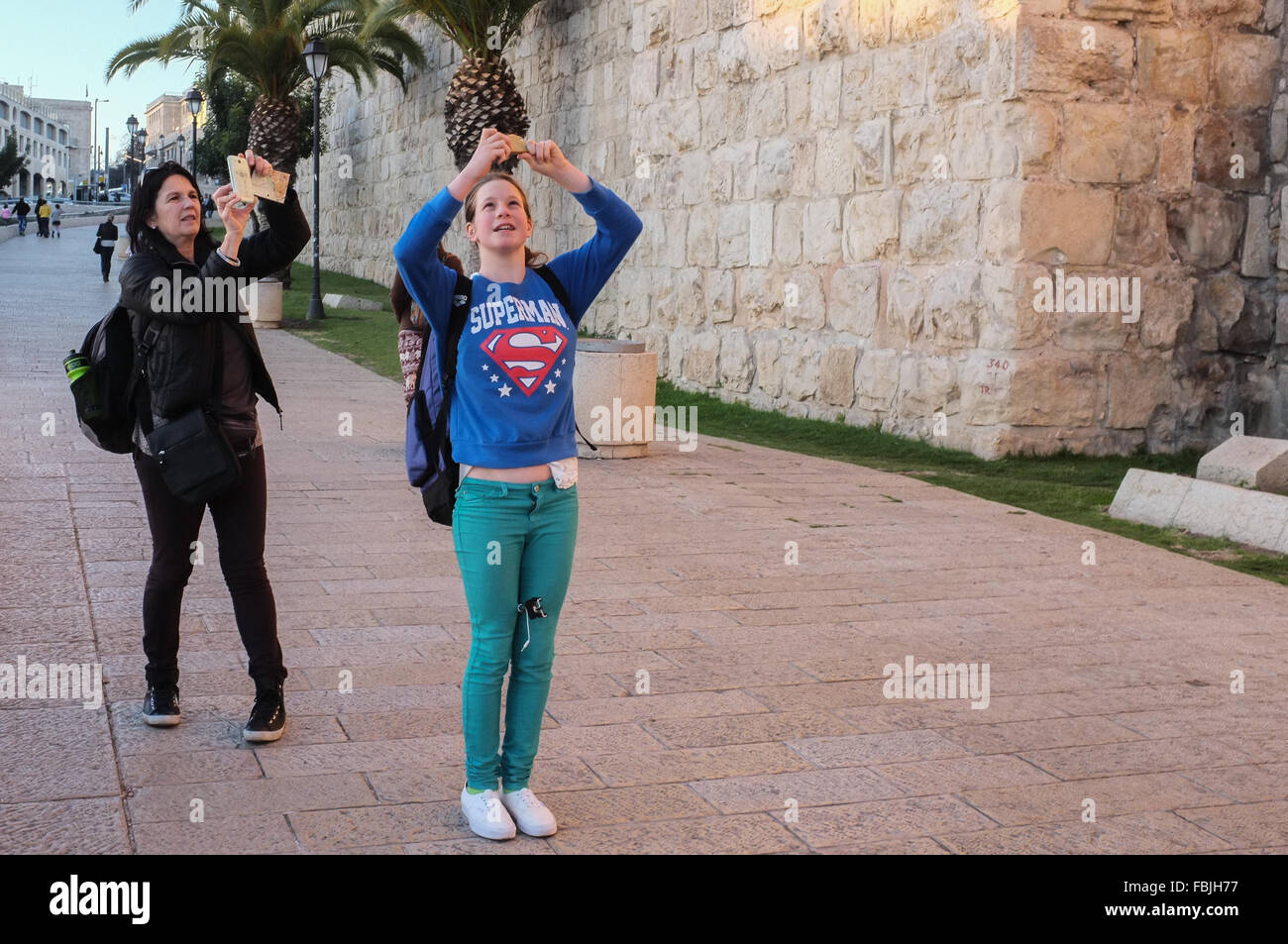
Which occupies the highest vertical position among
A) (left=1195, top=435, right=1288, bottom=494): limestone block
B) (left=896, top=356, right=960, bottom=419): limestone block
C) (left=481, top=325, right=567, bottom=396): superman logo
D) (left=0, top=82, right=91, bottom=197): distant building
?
(left=0, top=82, right=91, bottom=197): distant building

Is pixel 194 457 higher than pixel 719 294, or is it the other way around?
pixel 719 294

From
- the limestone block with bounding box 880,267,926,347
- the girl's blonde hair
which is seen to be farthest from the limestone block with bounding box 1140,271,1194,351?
the girl's blonde hair

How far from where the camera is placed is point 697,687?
203 inches

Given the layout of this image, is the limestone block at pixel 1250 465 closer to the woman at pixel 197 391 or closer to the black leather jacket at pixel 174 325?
the woman at pixel 197 391

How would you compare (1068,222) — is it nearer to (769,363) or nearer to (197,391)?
(769,363)

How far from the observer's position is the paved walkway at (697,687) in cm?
388

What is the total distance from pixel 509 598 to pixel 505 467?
0.34 metres

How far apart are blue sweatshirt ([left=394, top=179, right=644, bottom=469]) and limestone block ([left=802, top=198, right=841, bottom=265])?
347 inches

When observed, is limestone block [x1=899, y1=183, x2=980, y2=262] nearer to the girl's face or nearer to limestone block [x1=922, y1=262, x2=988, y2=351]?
limestone block [x1=922, y1=262, x2=988, y2=351]

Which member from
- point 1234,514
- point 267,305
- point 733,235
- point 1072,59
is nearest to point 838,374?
point 733,235

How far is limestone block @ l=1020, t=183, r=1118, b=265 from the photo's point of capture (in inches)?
398

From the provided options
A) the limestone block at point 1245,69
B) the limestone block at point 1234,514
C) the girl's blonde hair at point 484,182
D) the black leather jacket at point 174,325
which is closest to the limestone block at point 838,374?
the limestone block at point 1245,69

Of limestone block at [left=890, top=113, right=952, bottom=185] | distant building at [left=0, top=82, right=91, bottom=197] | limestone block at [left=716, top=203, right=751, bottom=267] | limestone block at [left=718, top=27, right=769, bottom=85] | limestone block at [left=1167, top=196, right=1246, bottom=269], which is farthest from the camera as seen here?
distant building at [left=0, top=82, right=91, bottom=197]
